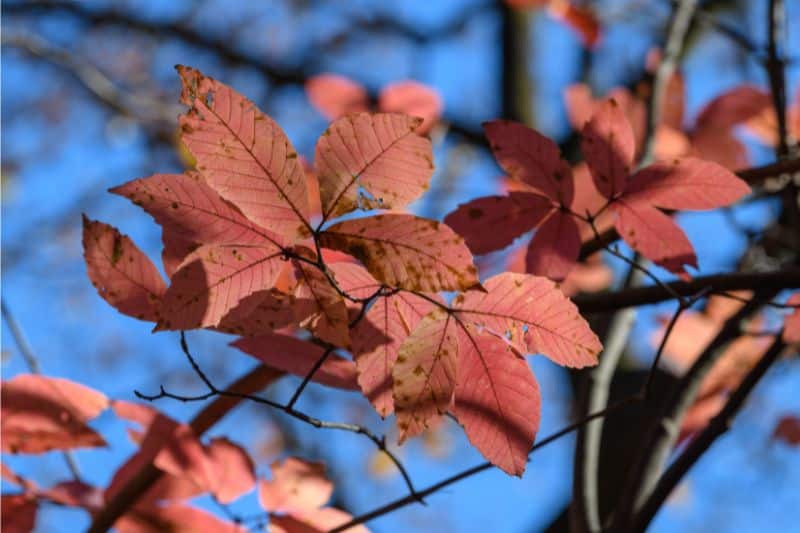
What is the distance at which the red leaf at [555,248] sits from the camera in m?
0.57

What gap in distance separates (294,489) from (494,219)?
1.06 feet

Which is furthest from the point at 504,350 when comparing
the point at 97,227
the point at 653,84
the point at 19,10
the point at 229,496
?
the point at 19,10

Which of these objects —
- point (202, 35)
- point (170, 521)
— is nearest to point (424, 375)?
point (170, 521)

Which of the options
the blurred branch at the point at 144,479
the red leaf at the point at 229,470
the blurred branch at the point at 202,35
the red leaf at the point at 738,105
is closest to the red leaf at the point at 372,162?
the blurred branch at the point at 144,479

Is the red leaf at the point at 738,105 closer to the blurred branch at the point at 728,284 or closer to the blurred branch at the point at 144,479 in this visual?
the blurred branch at the point at 728,284

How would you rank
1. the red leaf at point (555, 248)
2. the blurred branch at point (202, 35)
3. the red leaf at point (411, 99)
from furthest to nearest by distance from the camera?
1. the blurred branch at point (202, 35)
2. the red leaf at point (411, 99)
3. the red leaf at point (555, 248)

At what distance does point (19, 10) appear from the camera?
3.44 m

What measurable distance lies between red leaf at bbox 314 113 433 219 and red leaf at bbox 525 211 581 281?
0.19 metres

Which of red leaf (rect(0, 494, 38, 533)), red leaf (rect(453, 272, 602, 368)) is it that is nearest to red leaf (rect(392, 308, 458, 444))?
red leaf (rect(453, 272, 602, 368))

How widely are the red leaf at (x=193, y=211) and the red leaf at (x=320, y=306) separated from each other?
0.02 m

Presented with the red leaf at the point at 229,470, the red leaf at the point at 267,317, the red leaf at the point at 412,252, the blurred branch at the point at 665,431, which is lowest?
the blurred branch at the point at 665,431

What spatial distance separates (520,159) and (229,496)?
0.39 metres

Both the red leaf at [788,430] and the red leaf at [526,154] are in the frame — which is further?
the red leaf at [788,430]

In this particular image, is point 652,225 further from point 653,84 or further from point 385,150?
point 653,84
